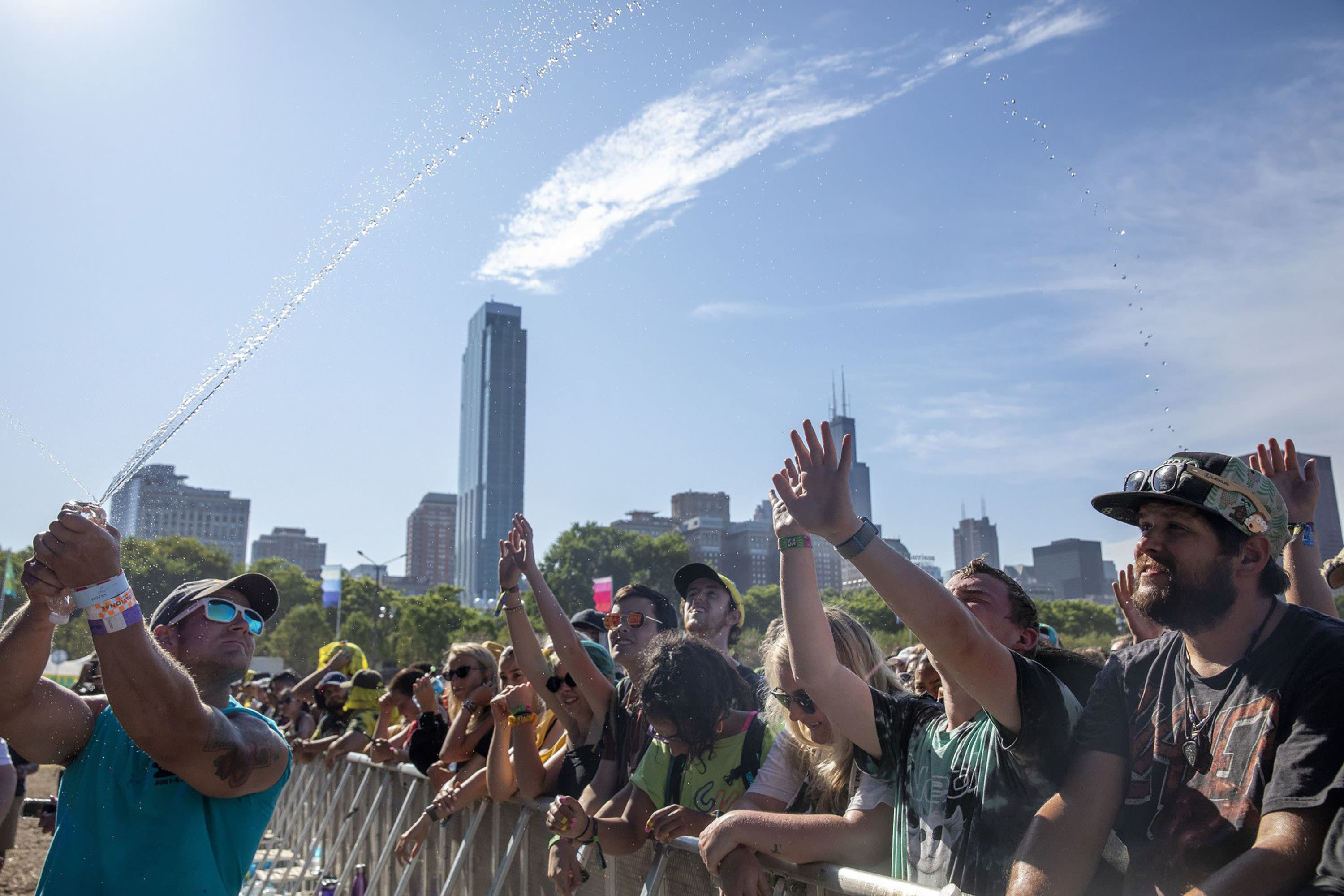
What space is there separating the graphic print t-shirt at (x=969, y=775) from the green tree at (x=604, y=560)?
62456 mm

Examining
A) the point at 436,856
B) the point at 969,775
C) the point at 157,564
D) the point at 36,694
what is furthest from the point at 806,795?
the point at 157,564

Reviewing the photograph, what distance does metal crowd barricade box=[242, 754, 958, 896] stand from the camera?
3264 millimetres

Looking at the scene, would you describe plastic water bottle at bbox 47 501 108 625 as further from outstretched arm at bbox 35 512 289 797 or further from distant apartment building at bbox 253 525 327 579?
distant apartment building at bbox 253 525 327 579

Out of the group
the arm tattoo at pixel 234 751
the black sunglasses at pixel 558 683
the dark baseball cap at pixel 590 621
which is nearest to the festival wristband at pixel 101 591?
the arm tattoo at pixel 234 751

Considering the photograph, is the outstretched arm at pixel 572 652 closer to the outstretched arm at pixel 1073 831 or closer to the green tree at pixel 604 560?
the outstretched arm at pixel 1073 831

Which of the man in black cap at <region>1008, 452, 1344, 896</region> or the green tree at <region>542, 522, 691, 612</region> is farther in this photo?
the green tree at <region>542, 522, 691, 612</region>

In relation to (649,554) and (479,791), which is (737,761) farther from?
(649,554)

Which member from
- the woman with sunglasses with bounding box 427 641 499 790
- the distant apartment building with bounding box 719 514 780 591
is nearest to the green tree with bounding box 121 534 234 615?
the woman with sunglasses with bounding box 427 641 499 790

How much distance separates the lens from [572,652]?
4977 mm

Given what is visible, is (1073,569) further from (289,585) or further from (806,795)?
(806,795)

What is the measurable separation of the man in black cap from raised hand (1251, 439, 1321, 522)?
45.4 inches

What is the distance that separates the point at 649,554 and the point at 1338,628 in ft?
219

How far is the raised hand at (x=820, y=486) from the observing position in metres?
2.54

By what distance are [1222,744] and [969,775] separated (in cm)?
70
